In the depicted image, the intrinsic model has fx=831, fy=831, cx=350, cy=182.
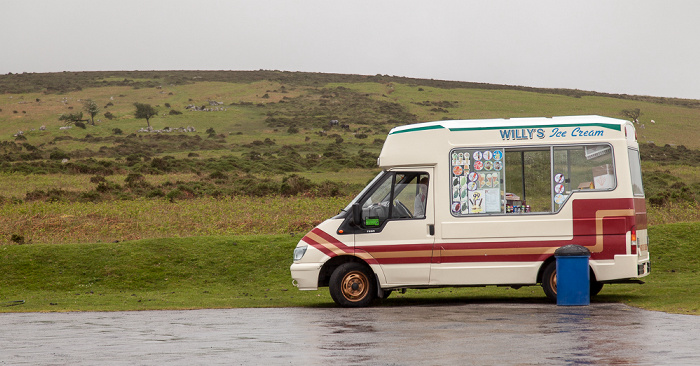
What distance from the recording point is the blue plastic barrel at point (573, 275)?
13695 mm

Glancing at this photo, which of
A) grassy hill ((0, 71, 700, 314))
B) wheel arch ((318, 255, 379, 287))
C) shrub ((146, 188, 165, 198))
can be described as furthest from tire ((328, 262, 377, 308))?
shrub ((146, 188, 165, 198))

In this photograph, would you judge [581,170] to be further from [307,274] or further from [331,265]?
[307,274]

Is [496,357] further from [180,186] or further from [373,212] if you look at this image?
[180,186]

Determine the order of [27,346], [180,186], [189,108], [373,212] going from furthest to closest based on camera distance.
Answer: [189,108] < [180,186] < [373,212] < [27,346]

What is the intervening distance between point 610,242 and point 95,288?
1198 centimetres

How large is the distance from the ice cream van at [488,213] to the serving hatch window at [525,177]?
0.06 feet

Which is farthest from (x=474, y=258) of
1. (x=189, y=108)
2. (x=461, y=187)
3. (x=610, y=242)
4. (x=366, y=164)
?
(x=189, y=108)

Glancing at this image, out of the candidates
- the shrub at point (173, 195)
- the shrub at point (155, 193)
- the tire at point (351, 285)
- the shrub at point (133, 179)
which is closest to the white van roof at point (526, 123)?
the tire at point (351, 285)

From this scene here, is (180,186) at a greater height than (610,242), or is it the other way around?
(180,186)

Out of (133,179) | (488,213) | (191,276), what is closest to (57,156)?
(133,179)

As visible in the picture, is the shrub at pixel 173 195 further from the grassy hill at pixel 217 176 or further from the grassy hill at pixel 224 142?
the grassy hill at pixel 217 176

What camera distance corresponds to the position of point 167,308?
1568 centimetres

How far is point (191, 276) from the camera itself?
2036 cm

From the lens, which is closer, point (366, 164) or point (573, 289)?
point (573, 289)
